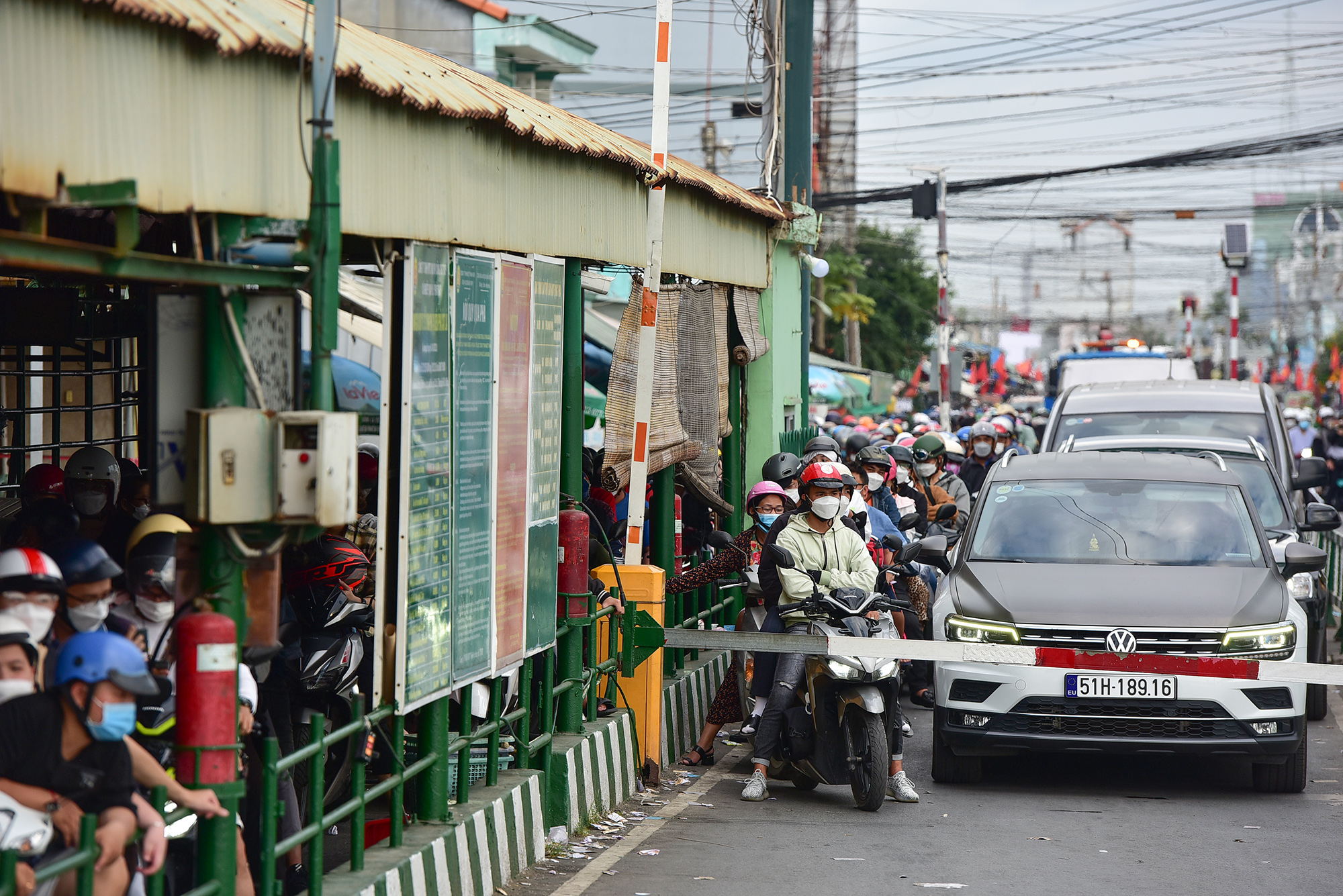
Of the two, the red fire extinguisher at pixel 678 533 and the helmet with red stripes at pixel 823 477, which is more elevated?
the helmet with red stripes at pixel 823 477

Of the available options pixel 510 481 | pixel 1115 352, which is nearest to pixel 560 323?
pixel 510 481

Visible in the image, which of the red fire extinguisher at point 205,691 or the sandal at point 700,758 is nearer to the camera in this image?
the red fire extinguisher at point 205,691

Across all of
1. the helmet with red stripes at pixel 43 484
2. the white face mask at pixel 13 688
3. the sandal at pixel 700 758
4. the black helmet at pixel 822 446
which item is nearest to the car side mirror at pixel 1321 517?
the black helmet at pixel 822 446

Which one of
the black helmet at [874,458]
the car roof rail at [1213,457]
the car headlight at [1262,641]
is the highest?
the car roof rail at [1213,457]

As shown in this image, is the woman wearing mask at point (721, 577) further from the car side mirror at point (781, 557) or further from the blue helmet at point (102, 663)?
the blue helmet at point (102, 663)

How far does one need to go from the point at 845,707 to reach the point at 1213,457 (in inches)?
Answer: 163

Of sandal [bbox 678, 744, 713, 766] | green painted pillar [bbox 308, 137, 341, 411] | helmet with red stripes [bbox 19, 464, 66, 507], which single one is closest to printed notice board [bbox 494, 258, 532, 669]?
green painted pillar [bbox 308, 137, 341, 411]

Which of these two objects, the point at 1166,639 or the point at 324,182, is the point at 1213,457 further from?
the point at 324,182

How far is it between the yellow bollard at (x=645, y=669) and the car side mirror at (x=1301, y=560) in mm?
3538

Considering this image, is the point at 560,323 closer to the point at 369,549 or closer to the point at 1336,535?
the point at 369,549

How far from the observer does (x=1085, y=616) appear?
865 cm

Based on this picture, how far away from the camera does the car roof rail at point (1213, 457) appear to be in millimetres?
10594

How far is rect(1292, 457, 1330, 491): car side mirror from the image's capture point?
41.9 ft

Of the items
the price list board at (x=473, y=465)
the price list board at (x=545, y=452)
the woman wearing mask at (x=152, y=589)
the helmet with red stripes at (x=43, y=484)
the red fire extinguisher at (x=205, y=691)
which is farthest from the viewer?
the helmet with red stripes at (x=43, y=484)
